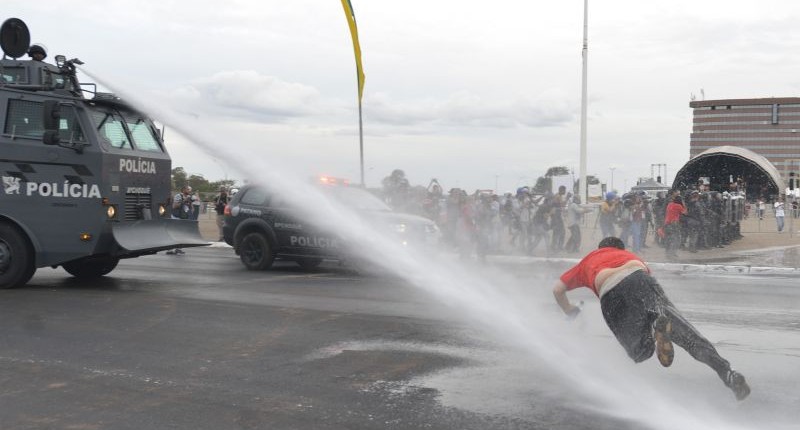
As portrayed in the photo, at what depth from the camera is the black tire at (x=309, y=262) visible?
43.6ft

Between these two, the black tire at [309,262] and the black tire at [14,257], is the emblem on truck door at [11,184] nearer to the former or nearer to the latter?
the black tire at [14,257]

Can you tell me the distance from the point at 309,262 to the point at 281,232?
3.24 ft

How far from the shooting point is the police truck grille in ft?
34.9

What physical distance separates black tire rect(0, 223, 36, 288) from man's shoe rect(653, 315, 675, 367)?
8575 millimetres

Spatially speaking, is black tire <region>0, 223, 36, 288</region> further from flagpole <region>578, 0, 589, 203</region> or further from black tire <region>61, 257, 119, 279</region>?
flagpole <region>578, 0, 589, 203</region>

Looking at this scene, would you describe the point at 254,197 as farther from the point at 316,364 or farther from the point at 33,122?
the point at 316,364

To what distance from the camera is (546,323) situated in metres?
7.59

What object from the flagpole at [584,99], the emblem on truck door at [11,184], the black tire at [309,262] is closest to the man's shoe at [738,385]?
the black tire at [309,262]

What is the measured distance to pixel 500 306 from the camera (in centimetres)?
820

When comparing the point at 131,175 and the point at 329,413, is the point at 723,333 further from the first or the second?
the point at 131,175

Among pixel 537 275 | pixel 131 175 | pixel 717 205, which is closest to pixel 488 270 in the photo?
pixel 537 275

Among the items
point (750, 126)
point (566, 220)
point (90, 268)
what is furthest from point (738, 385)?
point (750, 126)

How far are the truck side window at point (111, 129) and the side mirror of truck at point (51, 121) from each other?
21.2 inches

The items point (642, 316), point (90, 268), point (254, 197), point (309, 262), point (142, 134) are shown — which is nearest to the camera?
point (642, 316)
